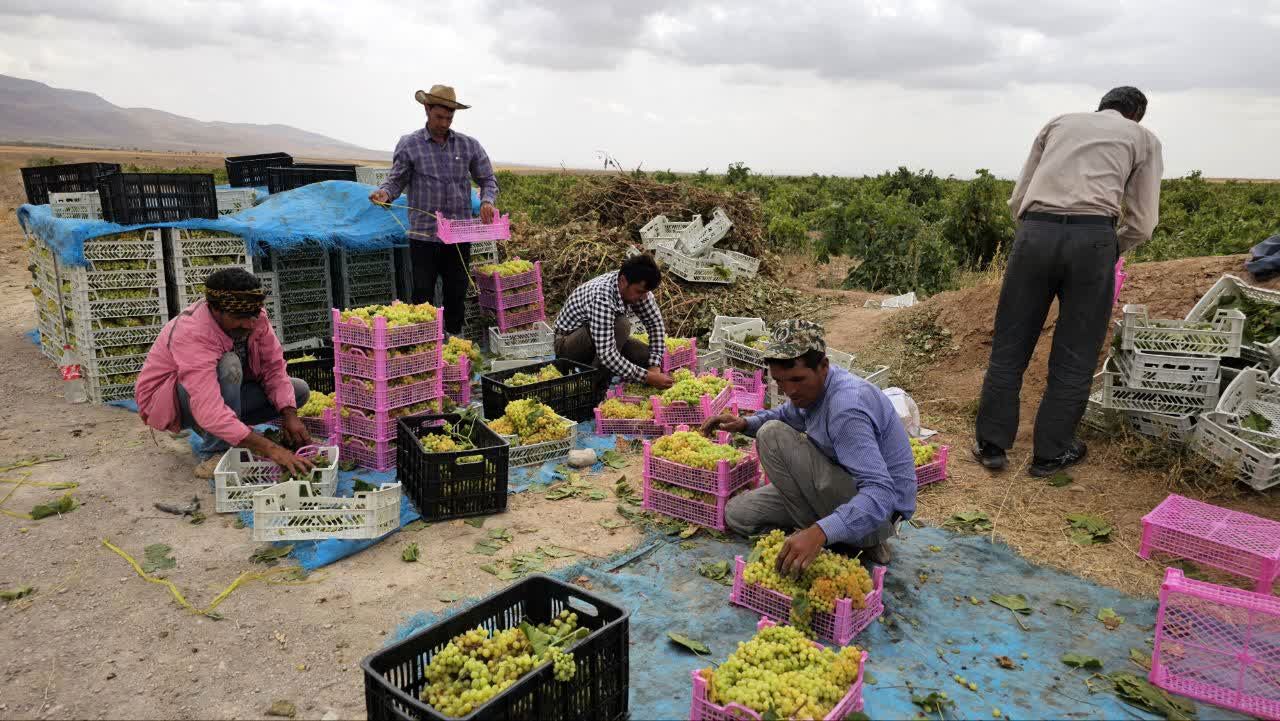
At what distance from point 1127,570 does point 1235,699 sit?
55.2 inches

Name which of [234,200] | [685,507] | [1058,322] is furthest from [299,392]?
[1058,322]

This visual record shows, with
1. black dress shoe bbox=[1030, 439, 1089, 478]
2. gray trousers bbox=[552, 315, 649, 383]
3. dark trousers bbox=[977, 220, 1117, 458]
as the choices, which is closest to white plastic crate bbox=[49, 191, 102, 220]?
gray trousers bbox=[552, 315, 649, 383]

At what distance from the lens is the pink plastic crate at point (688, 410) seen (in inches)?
274

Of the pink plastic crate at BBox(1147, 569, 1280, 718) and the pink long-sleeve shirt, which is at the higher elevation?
the pink long-sleeve shirt

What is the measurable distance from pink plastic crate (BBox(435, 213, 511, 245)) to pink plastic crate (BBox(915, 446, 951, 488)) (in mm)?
4951

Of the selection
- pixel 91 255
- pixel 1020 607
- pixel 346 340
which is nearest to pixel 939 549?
pixel 1020 607

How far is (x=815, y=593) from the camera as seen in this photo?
4.13 meters

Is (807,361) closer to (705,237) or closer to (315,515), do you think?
(315,515)

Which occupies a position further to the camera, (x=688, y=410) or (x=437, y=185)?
(x=437, y=185)

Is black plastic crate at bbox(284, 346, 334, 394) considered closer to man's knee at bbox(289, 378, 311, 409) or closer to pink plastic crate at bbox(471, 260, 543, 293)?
man's knee at bbox(289, 378, 311, 409)

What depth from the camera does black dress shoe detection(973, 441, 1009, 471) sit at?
6.55 metres

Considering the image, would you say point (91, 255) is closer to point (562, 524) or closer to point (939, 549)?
point (562, 524)

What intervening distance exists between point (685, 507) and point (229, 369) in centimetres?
351

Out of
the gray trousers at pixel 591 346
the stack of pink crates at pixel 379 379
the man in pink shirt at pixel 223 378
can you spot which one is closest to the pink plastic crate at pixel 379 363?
the stack of pink crates at pixel 379 379
